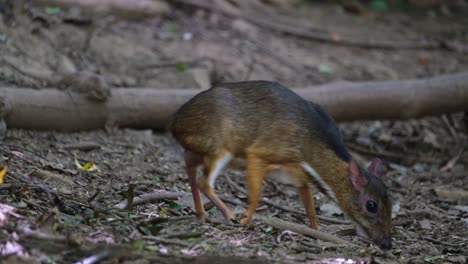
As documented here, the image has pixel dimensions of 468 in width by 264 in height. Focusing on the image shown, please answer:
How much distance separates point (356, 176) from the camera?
18.1 ft

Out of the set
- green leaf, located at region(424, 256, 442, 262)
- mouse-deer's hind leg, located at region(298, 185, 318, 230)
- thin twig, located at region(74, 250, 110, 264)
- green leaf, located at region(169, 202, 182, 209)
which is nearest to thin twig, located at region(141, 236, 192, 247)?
thin twig, located at region(74, 250, 110, 264)

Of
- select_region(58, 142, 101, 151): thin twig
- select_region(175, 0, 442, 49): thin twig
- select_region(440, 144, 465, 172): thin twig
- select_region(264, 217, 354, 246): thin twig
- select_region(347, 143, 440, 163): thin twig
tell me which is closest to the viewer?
select_region(264, 217, 354, 246): thin twig

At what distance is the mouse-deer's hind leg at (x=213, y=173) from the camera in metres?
5.38

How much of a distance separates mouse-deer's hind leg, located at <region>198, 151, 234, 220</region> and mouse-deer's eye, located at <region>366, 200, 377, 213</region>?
975mm

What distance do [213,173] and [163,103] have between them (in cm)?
273

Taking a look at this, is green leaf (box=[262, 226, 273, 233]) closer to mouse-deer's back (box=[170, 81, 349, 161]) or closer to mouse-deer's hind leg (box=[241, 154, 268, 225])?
mouse-deer's hind leg (box=[241, 154, 268, 225])

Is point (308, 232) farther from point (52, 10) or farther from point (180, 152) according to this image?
point (52, 10)

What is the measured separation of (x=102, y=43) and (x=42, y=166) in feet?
11.9

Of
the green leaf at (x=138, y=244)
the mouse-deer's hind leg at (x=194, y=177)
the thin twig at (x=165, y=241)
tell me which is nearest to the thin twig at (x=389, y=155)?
the mouse-deer's hind leg at (x=194, y=177)

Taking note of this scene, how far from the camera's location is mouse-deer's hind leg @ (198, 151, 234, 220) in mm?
5383

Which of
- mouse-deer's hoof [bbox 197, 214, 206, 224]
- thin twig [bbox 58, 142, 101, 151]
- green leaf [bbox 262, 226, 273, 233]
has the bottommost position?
thin twig [bbox 58, 142, 101, 151]

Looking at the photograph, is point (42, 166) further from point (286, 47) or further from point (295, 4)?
point (295, 4)

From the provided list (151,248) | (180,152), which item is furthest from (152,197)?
(180,152)

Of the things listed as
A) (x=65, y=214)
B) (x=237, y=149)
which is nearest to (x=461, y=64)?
(x=237, y=149)
